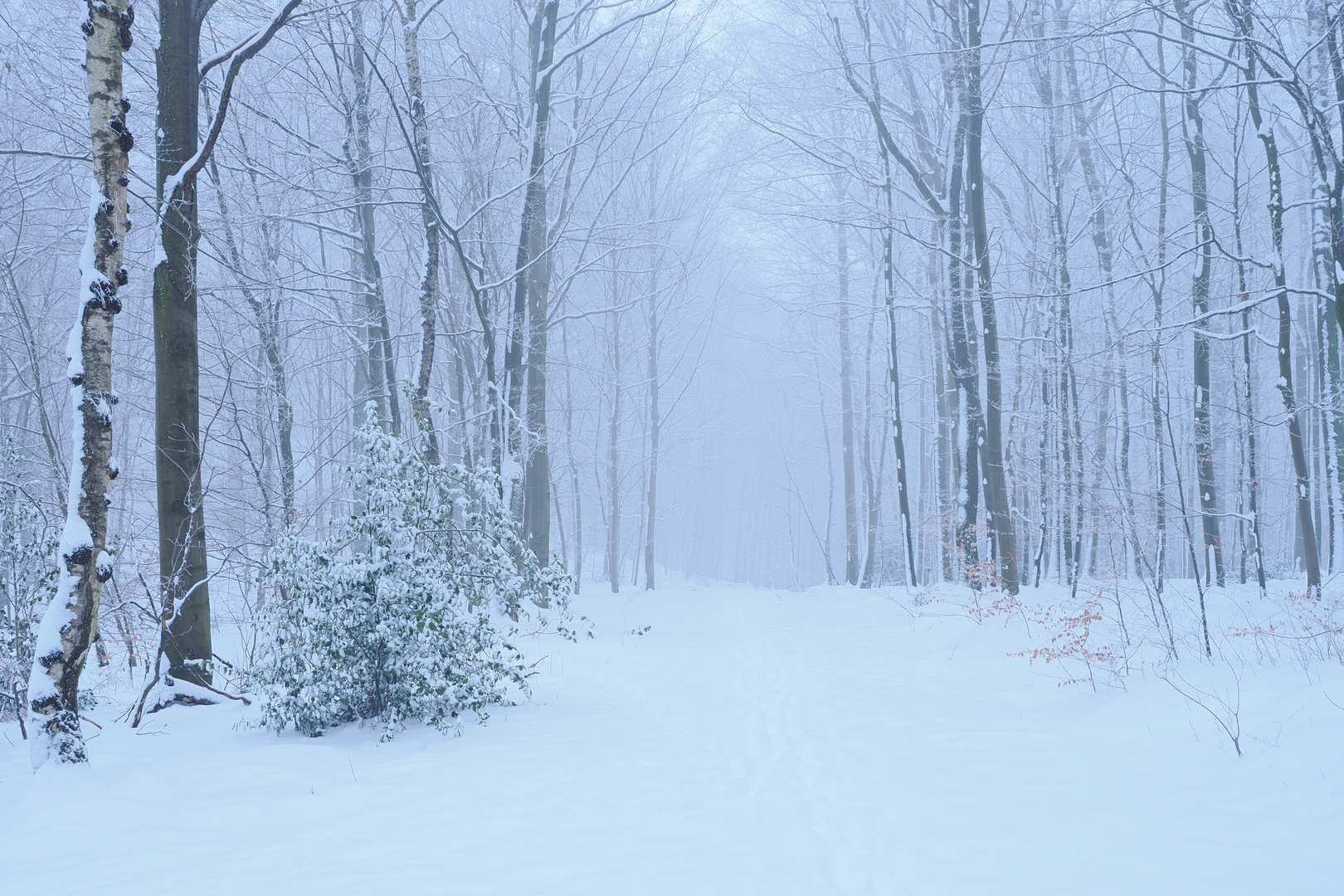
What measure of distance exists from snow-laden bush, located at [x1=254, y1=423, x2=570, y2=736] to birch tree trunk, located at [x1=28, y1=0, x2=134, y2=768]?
1373 millimetres

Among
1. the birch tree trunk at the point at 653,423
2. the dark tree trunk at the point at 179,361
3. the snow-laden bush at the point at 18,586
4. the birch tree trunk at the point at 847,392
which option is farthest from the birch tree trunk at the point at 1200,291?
the snow-laden bush at the point at 18,586

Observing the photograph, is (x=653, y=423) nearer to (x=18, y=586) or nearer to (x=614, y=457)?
(x=614, y=457)

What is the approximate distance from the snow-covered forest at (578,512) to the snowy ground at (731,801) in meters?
0.03

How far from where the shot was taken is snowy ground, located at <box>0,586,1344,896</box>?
3.09m

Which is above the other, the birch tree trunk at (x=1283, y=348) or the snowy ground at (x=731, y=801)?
the birch tree trunk at (x=1283, y=348)

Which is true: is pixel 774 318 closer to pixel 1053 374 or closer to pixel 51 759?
pixel 1053 374

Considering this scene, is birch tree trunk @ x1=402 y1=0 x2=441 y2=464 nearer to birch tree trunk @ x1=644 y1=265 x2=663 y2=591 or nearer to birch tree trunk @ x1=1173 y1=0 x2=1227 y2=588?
birch tree trunk @ x1=1173 y1=0 x2=1227 y2=588

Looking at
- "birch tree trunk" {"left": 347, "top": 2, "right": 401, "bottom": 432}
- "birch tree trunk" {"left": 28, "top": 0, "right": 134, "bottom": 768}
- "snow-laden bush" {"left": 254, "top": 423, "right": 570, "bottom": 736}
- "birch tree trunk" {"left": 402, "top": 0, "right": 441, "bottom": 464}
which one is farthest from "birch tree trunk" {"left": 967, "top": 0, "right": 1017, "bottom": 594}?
"birch tree trunk" {"left": 28, "top": 0, "right": 134, "bottom": 768}

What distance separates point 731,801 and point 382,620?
302cm

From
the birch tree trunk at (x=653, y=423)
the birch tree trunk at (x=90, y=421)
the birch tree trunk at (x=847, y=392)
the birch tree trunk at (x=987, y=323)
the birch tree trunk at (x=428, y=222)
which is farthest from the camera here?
the birch tree trunk at (x=653, y=423)

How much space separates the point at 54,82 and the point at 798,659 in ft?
38.7

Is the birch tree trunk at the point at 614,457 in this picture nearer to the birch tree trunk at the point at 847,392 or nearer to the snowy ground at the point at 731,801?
the birch tree trunk at the point at 847,392

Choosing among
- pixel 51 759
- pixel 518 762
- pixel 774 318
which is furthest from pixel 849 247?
pixel 51 759

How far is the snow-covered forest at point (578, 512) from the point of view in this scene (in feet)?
11.9
